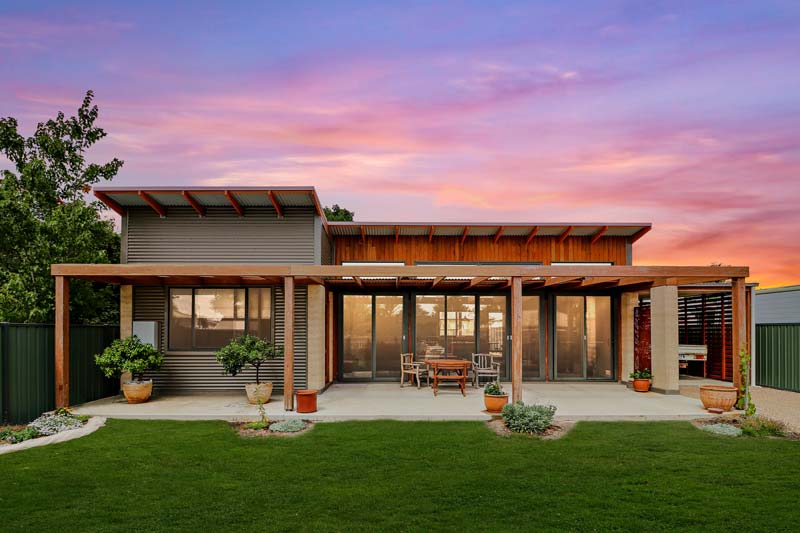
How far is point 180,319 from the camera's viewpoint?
489 inches

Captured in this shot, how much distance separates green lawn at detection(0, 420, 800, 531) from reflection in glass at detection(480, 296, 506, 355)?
589cm

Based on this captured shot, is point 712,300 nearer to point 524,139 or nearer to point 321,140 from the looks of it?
point 524,139

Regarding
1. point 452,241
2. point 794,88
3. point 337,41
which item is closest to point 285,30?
point 337,41

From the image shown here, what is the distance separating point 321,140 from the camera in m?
14.9

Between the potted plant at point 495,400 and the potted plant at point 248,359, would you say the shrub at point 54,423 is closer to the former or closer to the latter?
the potted plant at point 248,359

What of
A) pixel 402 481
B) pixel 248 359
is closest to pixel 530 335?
pixel 248 359

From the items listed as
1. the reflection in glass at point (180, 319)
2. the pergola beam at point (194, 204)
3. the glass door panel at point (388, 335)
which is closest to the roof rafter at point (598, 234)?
the glass door panel at point (388, 335)

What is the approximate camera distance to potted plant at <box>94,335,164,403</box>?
421 inches

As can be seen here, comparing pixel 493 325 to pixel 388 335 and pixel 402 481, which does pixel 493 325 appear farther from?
pixel 402 481

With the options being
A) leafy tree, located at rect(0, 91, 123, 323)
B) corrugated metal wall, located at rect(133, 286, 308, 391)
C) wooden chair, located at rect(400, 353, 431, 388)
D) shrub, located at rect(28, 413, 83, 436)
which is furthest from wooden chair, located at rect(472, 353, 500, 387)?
leafy tree, located at rect(0, 91, 123, 323)

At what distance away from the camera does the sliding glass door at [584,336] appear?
14633 millimetres

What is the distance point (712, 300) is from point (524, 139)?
806 cm

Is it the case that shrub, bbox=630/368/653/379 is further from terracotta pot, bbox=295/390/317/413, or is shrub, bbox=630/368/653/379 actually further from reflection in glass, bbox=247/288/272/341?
reflection in glass, bbox=247/288/272/341

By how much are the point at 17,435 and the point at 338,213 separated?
84.3 feet
